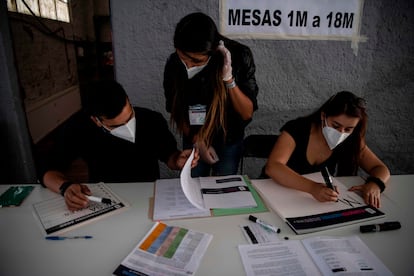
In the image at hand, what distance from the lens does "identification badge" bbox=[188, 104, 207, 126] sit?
72.1 inches

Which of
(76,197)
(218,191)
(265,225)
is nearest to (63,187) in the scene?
(76,197)

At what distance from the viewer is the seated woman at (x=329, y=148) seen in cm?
139

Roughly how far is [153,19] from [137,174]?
3.50ft

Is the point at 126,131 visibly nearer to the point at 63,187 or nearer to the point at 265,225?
the point at 63,187

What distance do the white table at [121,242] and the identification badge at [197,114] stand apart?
27.3 inches

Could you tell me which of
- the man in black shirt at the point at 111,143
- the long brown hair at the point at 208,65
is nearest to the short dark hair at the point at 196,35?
the long brown hair at the point at 208,65

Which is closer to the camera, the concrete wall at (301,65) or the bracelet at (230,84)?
the bracelet at (230,84)

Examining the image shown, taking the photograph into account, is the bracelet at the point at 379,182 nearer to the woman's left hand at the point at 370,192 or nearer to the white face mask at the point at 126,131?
the woman's left hand at the point at 370,192

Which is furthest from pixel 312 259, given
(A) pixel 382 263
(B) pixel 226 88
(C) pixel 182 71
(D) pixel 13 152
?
(D) pixel 13 152

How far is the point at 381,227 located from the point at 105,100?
3.92ft

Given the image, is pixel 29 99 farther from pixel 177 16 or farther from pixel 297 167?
pixel 297 167

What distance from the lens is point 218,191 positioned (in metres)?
1.34

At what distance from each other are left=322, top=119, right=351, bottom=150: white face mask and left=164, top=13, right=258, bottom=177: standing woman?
1.53 ft

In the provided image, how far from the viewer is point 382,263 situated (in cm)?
94
